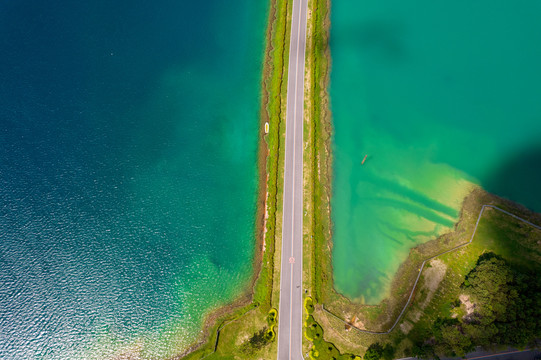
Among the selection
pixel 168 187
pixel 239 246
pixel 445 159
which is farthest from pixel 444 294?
pixel 168 187

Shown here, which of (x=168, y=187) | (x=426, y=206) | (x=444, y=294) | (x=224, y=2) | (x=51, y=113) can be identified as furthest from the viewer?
(x=224, y=2)

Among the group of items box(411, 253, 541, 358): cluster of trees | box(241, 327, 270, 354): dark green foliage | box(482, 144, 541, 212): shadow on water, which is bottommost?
box(241, 327, 270, 354): dark green foliage

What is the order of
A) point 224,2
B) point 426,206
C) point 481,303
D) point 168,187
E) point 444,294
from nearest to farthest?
point 481,303 → point 444,294 → point 426,206 → point 168,187 → point 224,2

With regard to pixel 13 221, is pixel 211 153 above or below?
above

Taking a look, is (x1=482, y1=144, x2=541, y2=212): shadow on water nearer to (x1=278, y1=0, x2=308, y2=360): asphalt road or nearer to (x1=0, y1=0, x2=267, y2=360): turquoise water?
(x1=278, y1=0, x2=308, y2=360): asphalt road

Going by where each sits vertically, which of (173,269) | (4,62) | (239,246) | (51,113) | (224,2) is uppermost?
(224,2)

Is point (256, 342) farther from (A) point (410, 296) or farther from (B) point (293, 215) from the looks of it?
(A) point (410, 296)

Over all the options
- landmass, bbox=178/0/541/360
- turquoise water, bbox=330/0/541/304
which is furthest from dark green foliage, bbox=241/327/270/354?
turquoise water, bbox=330/0/541/304

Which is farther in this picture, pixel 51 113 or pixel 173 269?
pixel 51 113

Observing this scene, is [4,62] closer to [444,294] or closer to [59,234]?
[59,234]
